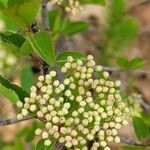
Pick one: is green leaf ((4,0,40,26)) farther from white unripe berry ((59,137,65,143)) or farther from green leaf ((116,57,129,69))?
green leaf ((116,57,129,69))

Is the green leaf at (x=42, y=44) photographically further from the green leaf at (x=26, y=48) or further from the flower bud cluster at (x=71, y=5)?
the flower bud cluster at (x=71, y=5)

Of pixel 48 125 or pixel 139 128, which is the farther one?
pixel 139 128

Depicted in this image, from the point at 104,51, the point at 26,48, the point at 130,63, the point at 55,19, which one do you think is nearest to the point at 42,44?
the point at 26,48

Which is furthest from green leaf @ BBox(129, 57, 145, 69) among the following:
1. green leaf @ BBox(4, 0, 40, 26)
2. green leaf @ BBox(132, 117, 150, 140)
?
green leaf @ BBox(4, 0, 40, 26)

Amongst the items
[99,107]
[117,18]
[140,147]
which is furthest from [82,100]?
[117,18]

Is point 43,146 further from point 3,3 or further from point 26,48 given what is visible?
point 3,3
